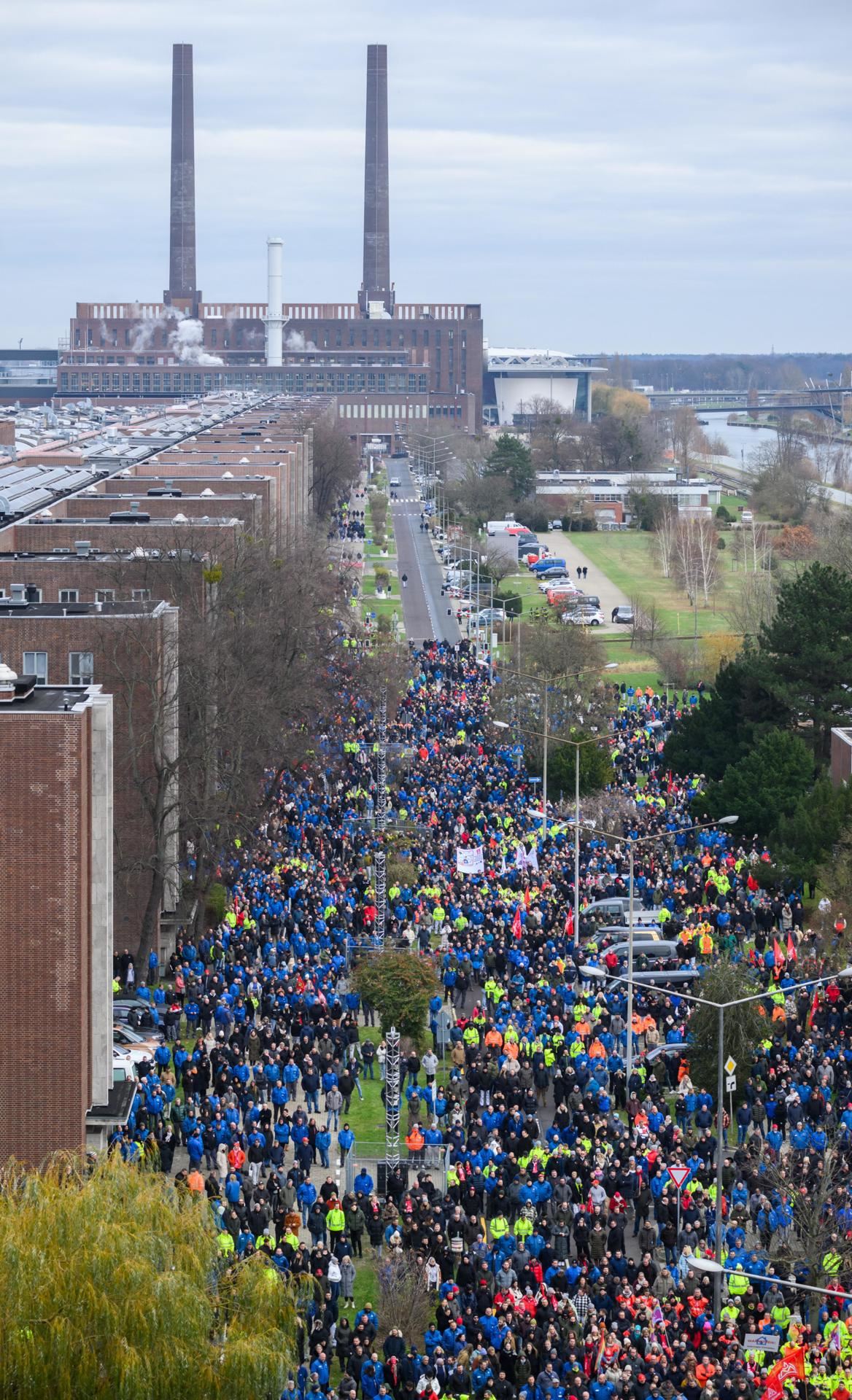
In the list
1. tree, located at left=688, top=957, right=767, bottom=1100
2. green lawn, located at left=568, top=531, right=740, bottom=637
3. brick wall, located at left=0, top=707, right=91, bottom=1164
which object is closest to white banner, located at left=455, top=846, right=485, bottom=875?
tree, located at left=688, top=957, right=767, bottom=1100

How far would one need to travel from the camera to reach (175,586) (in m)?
47.7

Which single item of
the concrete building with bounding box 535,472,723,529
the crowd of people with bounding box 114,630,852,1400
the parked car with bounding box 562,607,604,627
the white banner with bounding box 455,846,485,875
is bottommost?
the crowd of people with bounding box 114,630,852,1400

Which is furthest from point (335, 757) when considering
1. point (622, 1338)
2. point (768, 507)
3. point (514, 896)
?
point (768, 507)

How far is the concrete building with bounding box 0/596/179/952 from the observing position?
40.5 metres

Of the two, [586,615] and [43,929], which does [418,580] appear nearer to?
[586,615]

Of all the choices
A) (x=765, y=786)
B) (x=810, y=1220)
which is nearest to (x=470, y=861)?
(x=765, y=786)

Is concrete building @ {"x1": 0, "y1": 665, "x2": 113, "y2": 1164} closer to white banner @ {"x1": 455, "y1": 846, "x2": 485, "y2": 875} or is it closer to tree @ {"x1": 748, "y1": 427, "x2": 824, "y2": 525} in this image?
white banner @ {"x1": 455, "y1": 846, "x2": 485, "y2": 875}

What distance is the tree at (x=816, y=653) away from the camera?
181ft

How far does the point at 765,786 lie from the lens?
4941 cm

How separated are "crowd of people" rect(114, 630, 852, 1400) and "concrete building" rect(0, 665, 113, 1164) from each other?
1.45 meters

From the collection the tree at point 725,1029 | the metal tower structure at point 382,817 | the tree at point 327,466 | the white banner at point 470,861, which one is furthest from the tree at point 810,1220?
the tree at point 327,466

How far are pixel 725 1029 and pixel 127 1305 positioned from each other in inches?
641

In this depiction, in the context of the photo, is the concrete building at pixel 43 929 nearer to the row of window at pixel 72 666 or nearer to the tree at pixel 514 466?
the row of window at pixel 72 666

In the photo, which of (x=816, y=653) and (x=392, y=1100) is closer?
(x=392, y=1100)
